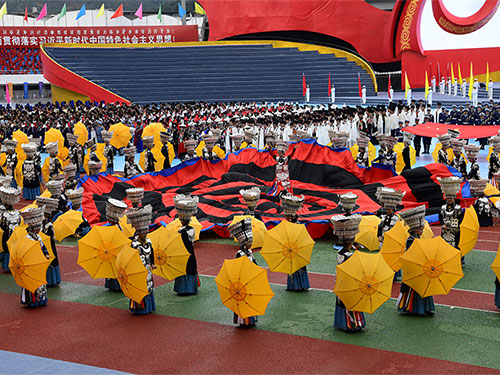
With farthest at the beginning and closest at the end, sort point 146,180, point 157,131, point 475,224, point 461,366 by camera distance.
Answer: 1. point 157,131
2. point 146,180
3. point 475,224
4. point 461,366

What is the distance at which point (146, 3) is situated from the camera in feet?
156

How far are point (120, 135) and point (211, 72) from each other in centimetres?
1767

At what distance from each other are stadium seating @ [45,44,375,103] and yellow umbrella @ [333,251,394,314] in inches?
994

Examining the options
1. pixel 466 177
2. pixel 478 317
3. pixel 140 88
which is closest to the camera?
pixel 478 317

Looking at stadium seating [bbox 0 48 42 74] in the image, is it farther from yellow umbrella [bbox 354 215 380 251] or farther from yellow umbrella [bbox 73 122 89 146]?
yellow umbrella [bbox 354 215 380 251]

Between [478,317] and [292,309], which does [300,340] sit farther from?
[478,317]

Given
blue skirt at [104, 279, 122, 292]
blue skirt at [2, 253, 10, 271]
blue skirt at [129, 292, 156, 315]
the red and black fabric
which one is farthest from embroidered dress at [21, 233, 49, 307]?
the red and black fabric

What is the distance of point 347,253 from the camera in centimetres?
656

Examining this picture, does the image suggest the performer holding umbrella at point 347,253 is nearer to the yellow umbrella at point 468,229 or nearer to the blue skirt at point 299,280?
the blue skirt at point 299,280

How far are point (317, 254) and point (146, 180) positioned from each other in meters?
4.80

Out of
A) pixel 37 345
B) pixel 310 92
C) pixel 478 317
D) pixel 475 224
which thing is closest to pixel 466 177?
pixel 475 224

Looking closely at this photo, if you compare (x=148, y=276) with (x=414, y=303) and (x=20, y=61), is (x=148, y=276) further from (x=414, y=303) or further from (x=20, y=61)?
(x=20, y=61)

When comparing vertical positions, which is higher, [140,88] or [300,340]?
[140,88]

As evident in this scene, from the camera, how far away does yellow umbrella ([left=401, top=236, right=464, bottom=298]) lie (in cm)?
671
